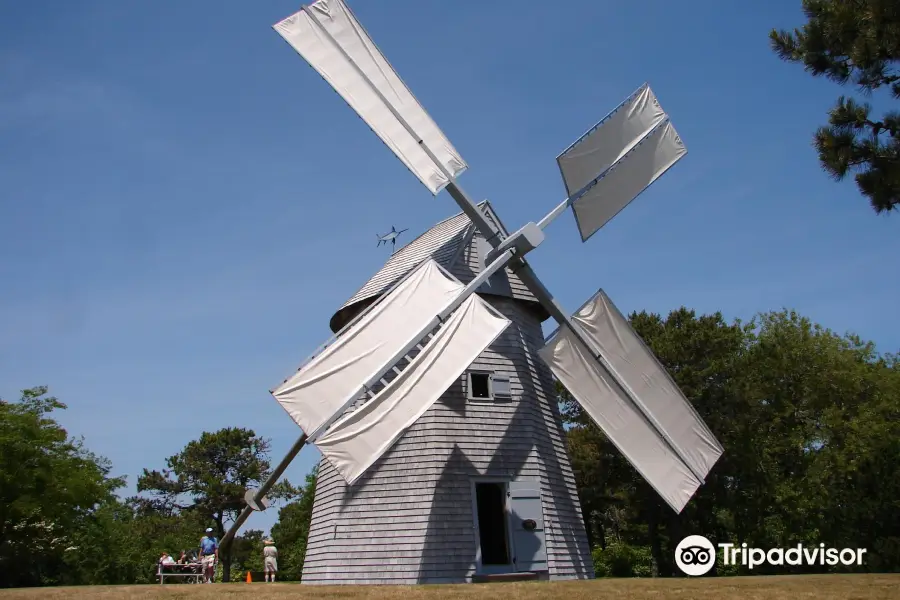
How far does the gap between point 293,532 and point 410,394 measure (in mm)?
32238

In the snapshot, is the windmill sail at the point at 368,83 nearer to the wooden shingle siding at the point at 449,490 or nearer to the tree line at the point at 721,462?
the wooden shingle siding at the point at 449,490

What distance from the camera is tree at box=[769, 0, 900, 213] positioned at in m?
10.6

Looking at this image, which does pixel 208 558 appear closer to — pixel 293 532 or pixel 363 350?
pixel 363 350

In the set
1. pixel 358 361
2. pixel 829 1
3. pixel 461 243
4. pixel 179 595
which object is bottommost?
pixel 179 595

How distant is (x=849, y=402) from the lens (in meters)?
32.2

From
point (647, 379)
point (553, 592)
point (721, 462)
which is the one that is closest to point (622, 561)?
point (721, 462)

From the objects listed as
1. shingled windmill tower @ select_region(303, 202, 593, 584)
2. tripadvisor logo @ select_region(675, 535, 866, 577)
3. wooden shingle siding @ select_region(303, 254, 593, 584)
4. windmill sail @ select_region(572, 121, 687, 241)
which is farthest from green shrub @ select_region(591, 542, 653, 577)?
windmill sail @ select_region(572, 121, 687, 241)

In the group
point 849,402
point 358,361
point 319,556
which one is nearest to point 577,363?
point 358,361

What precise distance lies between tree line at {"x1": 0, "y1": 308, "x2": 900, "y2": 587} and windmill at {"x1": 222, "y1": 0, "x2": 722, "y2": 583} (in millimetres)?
11405

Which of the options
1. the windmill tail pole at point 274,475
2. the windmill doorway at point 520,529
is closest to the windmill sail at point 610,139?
the windmill doorway at point 520,529

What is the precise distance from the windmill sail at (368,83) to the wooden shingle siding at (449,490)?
219 centimetres

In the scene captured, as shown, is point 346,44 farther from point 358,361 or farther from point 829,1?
point 829,1

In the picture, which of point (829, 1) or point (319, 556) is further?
point (319, 556)

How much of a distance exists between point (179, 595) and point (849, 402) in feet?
98.6
